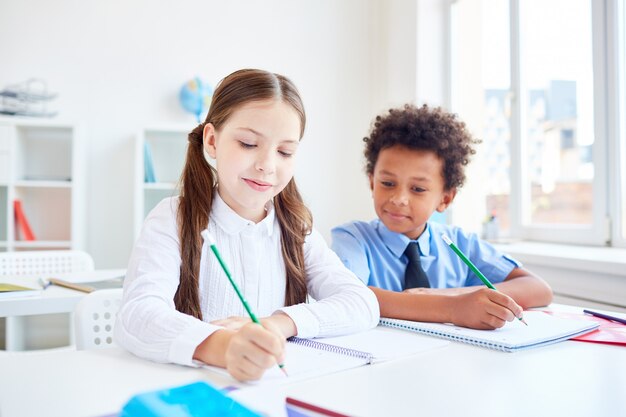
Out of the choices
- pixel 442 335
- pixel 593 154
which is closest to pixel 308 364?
pixel 442 335

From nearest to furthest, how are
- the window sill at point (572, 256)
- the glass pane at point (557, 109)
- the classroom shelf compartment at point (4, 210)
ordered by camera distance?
1. the window sill at point (572, 256)
2. the glass pane at point (557, 109)
3. the classroom shelf compartment at point (4, 210)

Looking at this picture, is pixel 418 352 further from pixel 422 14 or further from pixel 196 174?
pixel 422 14

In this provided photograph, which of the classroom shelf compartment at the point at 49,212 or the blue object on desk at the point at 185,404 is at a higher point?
the classroom shelf compartment at the point at 49,212

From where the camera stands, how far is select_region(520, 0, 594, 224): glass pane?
2.71 meters

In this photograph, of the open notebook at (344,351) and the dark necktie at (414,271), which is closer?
the open notebook at (344,351)

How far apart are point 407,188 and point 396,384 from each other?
2.89 feet

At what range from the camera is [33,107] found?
11.2ft

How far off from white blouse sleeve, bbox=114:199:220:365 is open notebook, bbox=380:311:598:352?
1.32 feet

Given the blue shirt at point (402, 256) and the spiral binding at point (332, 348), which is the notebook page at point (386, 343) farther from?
the blue shirt at point (402, 256)

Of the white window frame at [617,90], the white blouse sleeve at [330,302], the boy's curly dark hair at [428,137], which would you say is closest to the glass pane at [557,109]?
the white window frame at [617,90]

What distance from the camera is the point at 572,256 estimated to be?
2.29 meters

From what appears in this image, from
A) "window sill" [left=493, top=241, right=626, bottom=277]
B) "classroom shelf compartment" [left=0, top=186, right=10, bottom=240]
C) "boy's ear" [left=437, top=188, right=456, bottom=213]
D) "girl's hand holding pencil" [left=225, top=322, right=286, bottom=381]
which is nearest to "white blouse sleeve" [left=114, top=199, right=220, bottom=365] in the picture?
"girl's hand holding pencil" [left=225, top=322, right=286, bottom=381]

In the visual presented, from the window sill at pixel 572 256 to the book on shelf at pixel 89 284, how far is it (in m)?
1.69

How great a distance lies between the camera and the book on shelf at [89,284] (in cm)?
177
